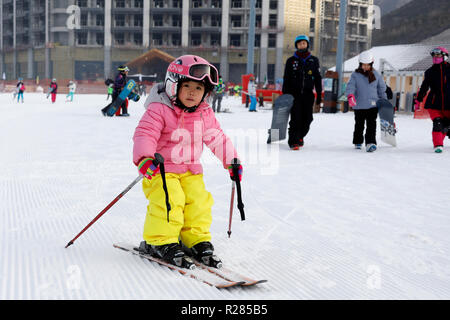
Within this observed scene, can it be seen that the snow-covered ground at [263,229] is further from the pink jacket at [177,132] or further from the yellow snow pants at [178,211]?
the pink jacket at [177,132]

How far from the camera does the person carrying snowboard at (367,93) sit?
7.55 metres

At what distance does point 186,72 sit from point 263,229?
1.29 m

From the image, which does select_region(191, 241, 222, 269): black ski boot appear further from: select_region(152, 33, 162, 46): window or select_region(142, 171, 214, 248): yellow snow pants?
select_region(152, 33, 162, 46): window

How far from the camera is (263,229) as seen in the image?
335 centimetres

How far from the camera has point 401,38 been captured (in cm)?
11412

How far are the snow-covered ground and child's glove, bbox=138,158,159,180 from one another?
1.57 feet

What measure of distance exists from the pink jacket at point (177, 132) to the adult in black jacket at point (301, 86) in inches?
201

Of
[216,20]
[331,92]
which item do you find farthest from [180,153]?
[216,20]

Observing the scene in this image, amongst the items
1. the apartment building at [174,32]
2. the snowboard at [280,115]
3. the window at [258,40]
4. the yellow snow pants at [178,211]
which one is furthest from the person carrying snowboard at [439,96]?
the window at [258,40]

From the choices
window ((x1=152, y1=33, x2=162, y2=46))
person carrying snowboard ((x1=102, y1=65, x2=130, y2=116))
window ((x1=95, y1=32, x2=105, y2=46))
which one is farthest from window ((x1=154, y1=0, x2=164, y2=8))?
person carrying snowboard ((x1=102, y1=65, x2=130, y2=116))

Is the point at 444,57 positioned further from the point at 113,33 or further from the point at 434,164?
the point at 113,33

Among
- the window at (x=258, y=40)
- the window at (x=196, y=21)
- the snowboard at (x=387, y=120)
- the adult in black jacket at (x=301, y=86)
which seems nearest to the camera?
the adult in black jacket at (x=301, y=86)

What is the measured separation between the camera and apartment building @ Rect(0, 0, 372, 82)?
59000 mm

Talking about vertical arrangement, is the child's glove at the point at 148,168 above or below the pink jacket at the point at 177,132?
below
